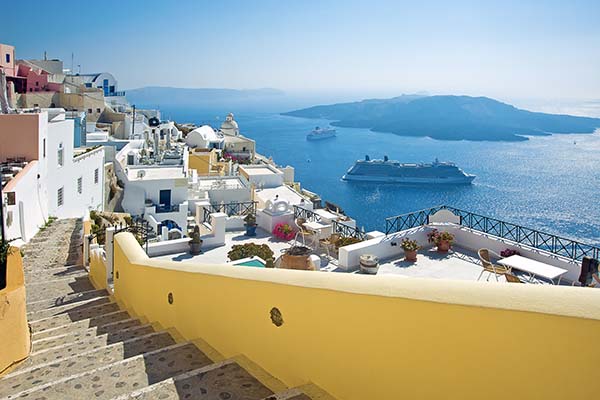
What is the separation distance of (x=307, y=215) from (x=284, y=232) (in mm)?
986

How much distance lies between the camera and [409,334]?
8.24 ft

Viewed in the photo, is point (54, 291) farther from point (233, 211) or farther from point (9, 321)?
point (233, 211)

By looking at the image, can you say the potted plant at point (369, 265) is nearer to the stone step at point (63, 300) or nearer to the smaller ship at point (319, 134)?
the stone step at point (63, 300)

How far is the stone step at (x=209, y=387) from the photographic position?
10.3ft

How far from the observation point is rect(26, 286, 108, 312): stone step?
7.29m

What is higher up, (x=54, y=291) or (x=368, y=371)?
(x=368, y=371)

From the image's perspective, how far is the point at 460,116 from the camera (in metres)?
196

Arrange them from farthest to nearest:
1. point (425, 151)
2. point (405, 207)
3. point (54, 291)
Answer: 1. point (425, 151)
2. point (405, 207)
3. point (54, 291)

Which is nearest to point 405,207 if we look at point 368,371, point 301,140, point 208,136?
point 208,136

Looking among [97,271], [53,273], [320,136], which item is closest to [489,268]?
[97,271]

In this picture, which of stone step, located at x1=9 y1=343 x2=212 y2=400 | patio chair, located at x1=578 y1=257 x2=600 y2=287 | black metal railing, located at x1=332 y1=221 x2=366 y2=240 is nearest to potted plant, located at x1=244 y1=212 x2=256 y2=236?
black metal railing, located at x1=332 y1=221 x2=366 y2=240

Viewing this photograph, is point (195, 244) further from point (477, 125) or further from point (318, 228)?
point (477, 125)

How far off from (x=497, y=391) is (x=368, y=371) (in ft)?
2.71

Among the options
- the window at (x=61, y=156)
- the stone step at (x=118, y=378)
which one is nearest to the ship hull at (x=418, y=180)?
the window at (x=61, y=156)
